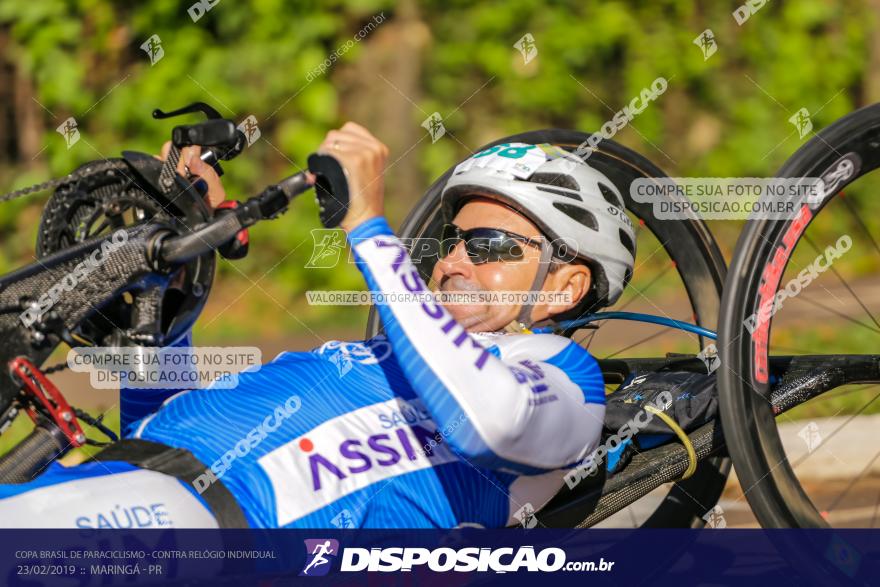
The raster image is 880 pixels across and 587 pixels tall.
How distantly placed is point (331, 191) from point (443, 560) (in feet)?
3.10

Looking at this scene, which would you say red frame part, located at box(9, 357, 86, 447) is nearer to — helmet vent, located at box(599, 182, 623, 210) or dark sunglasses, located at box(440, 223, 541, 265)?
dark sunglasses, located at box(440, 223, 541, 265)

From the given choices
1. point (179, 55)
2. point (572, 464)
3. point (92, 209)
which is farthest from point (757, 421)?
point (179, 55)

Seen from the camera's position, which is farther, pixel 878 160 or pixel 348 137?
pixel 878 160

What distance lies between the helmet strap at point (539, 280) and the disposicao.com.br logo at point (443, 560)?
0.64 meters

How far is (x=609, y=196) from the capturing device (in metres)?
3.46

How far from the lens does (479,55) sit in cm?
845

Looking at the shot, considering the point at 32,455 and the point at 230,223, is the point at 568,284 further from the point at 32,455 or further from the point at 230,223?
the point at 32,455

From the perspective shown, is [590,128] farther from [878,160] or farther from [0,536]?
[0,536]

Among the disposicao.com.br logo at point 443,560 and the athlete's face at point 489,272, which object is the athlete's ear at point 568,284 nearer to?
the athlete's face at point 489,272

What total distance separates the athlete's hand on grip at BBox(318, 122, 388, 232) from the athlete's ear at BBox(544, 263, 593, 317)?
2.53 ft


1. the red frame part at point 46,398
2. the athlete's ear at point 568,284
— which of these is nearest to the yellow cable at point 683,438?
the athlete's ear at point 568,284

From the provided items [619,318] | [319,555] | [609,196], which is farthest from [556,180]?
[319,555]

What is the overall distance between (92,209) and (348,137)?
77 centimetres

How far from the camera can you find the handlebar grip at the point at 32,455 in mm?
2979
